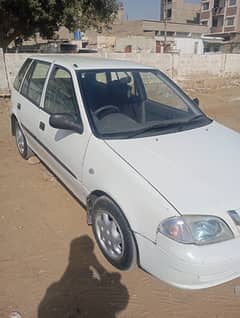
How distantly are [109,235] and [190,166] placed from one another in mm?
937

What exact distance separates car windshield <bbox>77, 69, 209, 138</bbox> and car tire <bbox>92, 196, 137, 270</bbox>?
672 millimetres

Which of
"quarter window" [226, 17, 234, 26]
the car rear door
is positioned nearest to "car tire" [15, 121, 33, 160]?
the car rear door

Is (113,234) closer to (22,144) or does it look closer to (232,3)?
(22,144)

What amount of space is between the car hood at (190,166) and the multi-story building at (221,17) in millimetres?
63283

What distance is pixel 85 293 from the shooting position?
228cm

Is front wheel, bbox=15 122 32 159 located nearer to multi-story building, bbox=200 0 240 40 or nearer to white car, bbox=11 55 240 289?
white car, bbox=11 55 240 289

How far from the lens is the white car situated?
1912 millimetres

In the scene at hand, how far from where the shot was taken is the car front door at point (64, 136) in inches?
108

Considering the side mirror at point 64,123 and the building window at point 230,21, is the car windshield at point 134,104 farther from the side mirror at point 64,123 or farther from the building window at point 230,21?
the building window at point 230,21

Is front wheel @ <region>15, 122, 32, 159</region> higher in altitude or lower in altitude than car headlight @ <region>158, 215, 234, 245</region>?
lower

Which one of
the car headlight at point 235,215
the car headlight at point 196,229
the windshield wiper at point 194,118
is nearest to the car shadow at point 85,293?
the car headlight at point 196,229

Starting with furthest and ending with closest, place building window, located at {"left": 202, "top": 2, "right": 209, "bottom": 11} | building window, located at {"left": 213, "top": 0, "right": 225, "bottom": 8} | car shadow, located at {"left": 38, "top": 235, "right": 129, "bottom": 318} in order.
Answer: building window, located at {"left": 202, "top": 2, "right": 209, "bottom": 11}, building window, located at {"left": 213, "top": 0, "right": 225, "bottom": 8}, car shadow, located at {"left": 38, "top": 235, "right": 129, "bottom": 318}

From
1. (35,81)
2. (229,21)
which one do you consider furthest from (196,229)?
(229,21)

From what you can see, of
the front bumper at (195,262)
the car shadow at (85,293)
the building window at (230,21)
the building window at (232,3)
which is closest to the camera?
the front bumper at (195,262)
